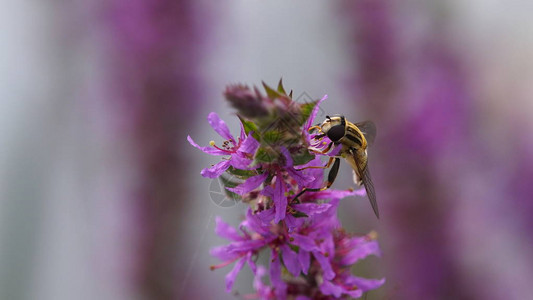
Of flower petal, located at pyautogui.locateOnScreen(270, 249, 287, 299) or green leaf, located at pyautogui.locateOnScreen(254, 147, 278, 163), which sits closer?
green leaf, located at pyautogui.locateOnScreen(254, 147, 278, 163)

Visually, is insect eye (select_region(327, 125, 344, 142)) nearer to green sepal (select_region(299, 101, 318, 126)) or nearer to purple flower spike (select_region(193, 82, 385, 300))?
purple flower spike (select_region(193, 82, 385, 300))

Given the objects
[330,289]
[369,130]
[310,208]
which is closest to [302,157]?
[310,208]

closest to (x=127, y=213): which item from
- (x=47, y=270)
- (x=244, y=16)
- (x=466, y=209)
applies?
(x=47, y=270)

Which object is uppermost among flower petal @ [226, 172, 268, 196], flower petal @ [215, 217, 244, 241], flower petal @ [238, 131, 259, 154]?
flower petal @ [238, 131, 259, 154]

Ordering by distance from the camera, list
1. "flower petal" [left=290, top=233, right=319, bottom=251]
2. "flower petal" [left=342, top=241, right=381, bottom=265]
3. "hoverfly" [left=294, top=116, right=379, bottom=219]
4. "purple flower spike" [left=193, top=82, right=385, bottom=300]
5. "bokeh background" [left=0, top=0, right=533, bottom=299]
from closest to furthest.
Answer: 1. "purple flower spike" [left=193, top=82, right=385, bottom=300]
2. "flower petal" [left=290, top=233, right=319, bottom=251]
3. "hoverfly" [left=294, top=116, right=379, bottom=219]
4. "flower petal" [left=342, top=241, right=381, bottom=265]
5. "bokeh background" [left=0, top=0, right=533, bottom=299]

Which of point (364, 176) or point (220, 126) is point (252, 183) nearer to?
point (220, 126)

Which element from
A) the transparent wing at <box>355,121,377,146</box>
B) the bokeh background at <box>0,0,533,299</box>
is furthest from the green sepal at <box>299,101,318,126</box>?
the bokeh background at <box>0,0,533,299</box>

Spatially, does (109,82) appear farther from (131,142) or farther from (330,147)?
(330,147)

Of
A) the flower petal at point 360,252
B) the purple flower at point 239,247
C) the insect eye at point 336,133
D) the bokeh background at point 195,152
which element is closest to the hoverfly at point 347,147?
the insect eye at point 336,133
